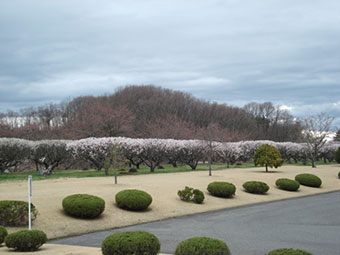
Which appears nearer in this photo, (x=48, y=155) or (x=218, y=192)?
(x=218, y=192)

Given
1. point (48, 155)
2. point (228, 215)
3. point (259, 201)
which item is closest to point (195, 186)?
point (259, 201)

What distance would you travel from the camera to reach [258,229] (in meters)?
13.4

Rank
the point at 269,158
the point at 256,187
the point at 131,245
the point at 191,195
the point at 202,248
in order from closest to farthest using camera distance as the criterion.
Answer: the point at 202,248
the point at 131,245
the point at 191,195
the point at 256,187
the point at 269,158

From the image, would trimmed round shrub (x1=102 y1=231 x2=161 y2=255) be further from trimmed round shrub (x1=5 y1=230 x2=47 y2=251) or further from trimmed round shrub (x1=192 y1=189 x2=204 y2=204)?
trimmed round shrub (x1=192 y1=189 x2=204 y2=204)

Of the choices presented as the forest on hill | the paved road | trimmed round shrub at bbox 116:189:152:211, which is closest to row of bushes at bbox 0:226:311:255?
the paved road

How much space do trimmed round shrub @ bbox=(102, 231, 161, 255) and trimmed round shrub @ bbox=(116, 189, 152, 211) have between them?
27.0 ft

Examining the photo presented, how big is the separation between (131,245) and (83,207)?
23.7 feet

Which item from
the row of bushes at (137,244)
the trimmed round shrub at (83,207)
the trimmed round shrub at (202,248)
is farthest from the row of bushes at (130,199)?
the trimmed round shrub at (202,248)

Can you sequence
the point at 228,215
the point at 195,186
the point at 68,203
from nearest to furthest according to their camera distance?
the point at 68,203
the point at 228,215
the point at 195,186

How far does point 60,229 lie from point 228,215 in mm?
7496

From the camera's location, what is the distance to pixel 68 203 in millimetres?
14797

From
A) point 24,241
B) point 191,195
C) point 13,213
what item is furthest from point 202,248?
point 191,195

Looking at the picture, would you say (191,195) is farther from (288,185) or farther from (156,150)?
(156,150)

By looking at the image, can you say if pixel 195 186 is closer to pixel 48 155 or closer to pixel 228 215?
pixel 228 215
